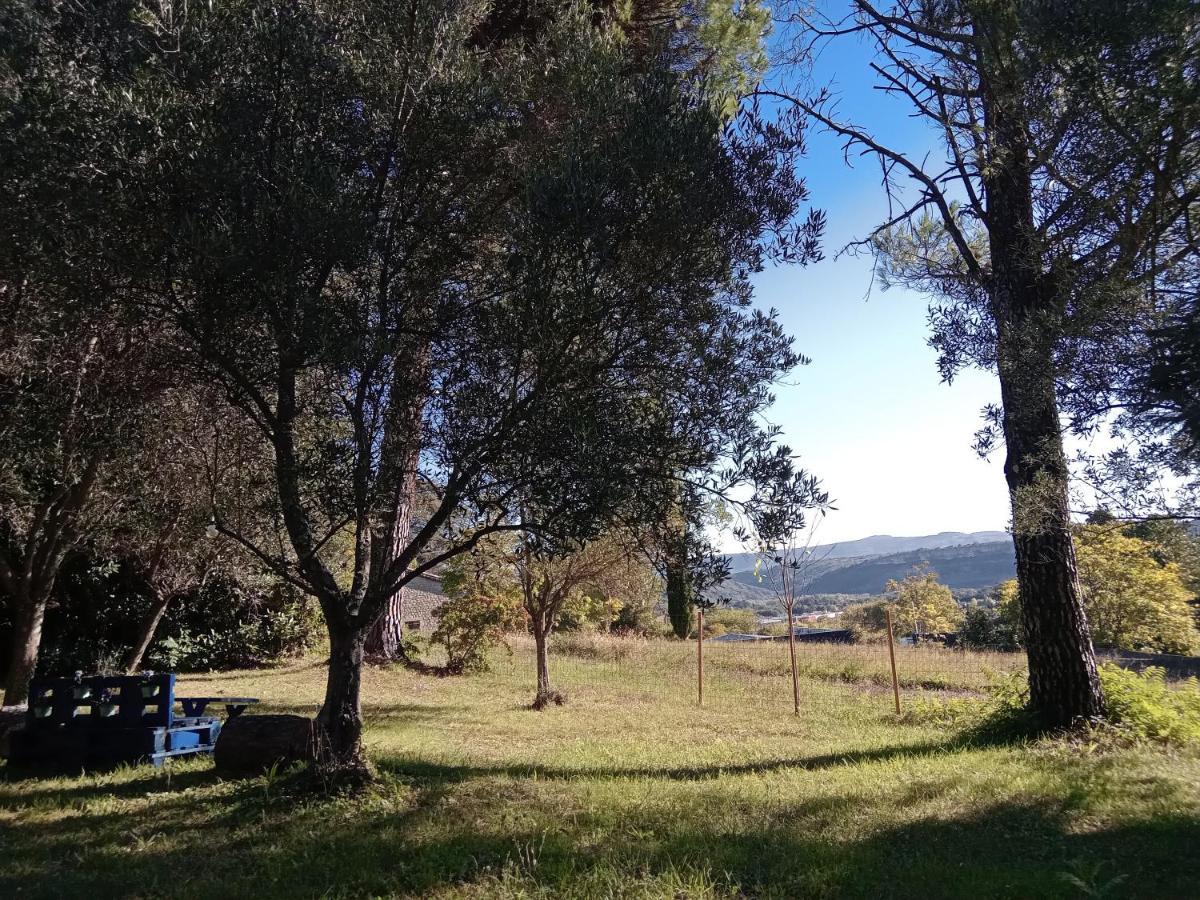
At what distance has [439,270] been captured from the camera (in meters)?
6.70

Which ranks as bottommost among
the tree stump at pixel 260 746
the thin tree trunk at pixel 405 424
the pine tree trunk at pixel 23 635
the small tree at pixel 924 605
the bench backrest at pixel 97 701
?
the small tree at pixel 924 605

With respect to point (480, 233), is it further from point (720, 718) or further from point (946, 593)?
point (946, 593)

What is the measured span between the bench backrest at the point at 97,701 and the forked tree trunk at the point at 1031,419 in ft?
31.5

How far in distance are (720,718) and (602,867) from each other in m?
8.62

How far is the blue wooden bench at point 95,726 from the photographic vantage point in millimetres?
8102

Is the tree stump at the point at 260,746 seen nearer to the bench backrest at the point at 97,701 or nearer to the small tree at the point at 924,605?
the bench backrest at the point at 97,701

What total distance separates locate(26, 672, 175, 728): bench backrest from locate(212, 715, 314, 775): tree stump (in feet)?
3.51

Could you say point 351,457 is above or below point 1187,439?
above

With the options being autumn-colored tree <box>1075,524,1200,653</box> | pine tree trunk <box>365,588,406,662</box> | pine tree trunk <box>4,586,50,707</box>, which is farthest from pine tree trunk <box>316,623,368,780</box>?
autumn-colored tree <box>1075,524,1200,653</box>

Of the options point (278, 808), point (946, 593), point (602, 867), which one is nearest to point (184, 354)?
point (278, 808)

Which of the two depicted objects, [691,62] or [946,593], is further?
[946,593]

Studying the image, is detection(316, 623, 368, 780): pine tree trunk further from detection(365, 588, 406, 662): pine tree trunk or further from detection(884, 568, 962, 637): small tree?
detection(884, 568, 962, 637): small tree

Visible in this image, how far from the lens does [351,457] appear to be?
6.33 m

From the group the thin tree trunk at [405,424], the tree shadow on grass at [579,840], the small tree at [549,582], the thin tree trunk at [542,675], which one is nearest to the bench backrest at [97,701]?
the tree shadow on grass at [579,840]
